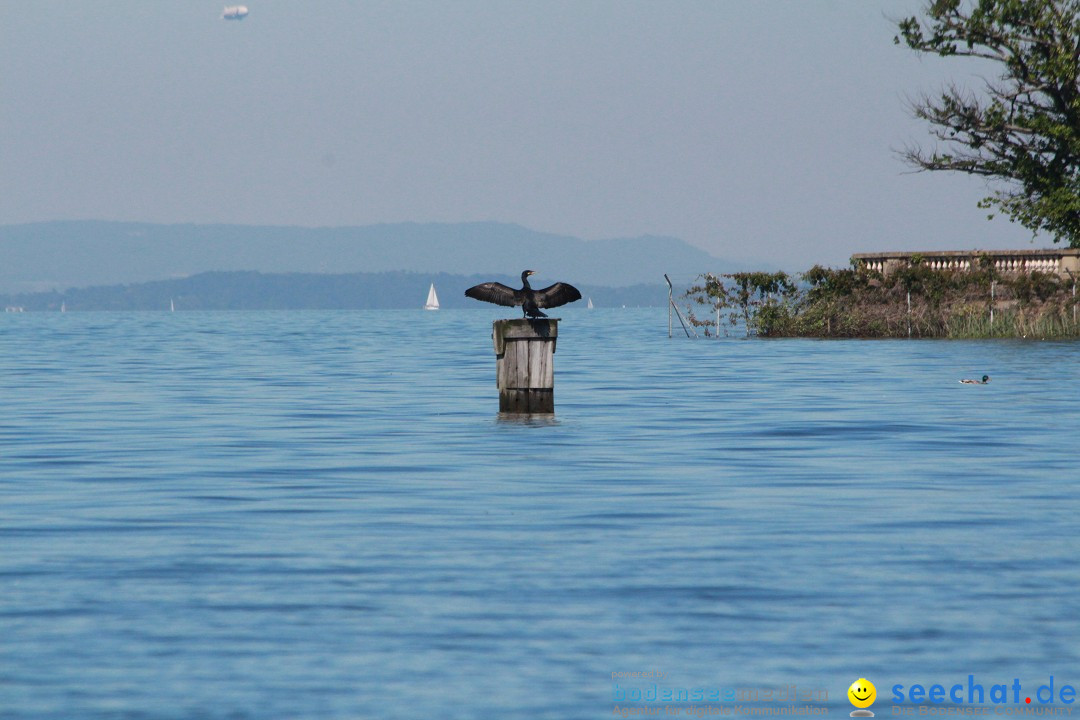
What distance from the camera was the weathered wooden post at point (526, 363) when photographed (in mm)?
22219

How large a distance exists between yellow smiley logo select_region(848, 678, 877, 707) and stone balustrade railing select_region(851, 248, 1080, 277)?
53.8 metres

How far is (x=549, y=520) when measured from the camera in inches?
550

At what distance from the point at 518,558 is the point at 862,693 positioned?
4203mm

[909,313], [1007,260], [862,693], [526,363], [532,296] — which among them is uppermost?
[1007,260]

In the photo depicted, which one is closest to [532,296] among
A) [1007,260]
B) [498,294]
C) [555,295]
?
[555,295]

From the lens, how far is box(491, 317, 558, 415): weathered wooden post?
2222 cm

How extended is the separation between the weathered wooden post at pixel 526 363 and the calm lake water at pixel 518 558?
383 mm

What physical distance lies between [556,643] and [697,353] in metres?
46.0

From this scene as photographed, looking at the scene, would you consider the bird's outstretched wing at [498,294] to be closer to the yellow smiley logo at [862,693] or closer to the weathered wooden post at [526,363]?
the weathered wooden post at [526,363]

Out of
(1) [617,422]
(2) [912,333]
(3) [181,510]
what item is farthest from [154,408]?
(2) [912,333]

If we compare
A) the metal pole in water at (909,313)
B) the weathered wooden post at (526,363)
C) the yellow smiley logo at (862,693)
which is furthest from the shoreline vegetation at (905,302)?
the yellow smiley logo at (862,693)

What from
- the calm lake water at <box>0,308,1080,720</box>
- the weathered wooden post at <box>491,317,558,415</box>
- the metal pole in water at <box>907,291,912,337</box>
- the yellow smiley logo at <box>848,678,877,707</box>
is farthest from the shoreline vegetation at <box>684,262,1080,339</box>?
the yellow smiley logo at <box>848,678,877,707</box>

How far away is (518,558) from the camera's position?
39.3 ft

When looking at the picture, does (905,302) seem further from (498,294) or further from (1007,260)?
(498,294)
